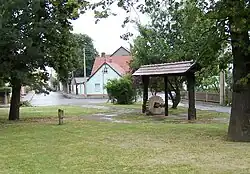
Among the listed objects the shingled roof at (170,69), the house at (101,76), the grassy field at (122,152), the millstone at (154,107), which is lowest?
the grassy field at (122,152)

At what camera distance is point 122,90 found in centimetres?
4212

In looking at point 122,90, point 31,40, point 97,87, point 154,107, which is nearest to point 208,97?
point 122,90

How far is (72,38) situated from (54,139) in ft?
36.1

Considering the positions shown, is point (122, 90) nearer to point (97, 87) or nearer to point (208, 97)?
point (208, 97)

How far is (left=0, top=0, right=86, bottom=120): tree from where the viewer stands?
60.1 ft

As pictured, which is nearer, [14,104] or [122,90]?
[14,104]

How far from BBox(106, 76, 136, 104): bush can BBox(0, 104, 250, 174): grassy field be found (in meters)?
25.1

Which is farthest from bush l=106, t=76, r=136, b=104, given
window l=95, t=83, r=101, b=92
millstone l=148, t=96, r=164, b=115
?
window l=95, t=83, r=101, b=92

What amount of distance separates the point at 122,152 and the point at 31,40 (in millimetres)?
9708

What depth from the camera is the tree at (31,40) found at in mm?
18328

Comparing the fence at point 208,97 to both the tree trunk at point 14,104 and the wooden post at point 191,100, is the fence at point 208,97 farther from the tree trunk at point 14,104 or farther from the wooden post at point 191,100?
the tree trunk at point 14,104

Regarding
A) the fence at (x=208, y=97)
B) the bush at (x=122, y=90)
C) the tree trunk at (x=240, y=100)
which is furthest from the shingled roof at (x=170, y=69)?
the fence at (x=208, y=97)

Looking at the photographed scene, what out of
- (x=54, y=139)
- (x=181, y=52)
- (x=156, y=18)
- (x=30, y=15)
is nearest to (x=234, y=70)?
(x=54, y=139)

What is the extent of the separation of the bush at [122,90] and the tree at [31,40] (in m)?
18.3
